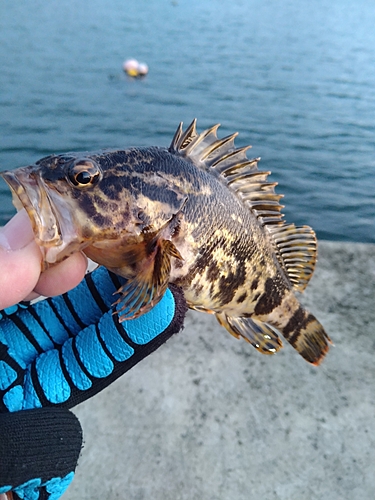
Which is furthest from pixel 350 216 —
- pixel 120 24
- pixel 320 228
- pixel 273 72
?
pixel 120 24

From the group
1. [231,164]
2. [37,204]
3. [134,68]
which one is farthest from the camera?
[134,68]

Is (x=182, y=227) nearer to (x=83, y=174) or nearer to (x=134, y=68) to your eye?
(x=83, y=174)

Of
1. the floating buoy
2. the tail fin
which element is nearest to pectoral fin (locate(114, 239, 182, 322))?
the tail fin

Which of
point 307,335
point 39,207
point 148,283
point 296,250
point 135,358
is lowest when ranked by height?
point 307,335

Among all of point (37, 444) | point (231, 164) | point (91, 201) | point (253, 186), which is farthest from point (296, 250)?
point (37, 444)

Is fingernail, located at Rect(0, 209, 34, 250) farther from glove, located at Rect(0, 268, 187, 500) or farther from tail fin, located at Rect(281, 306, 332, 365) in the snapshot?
tail fin, located at Rect(281, 306, 332, 365)
